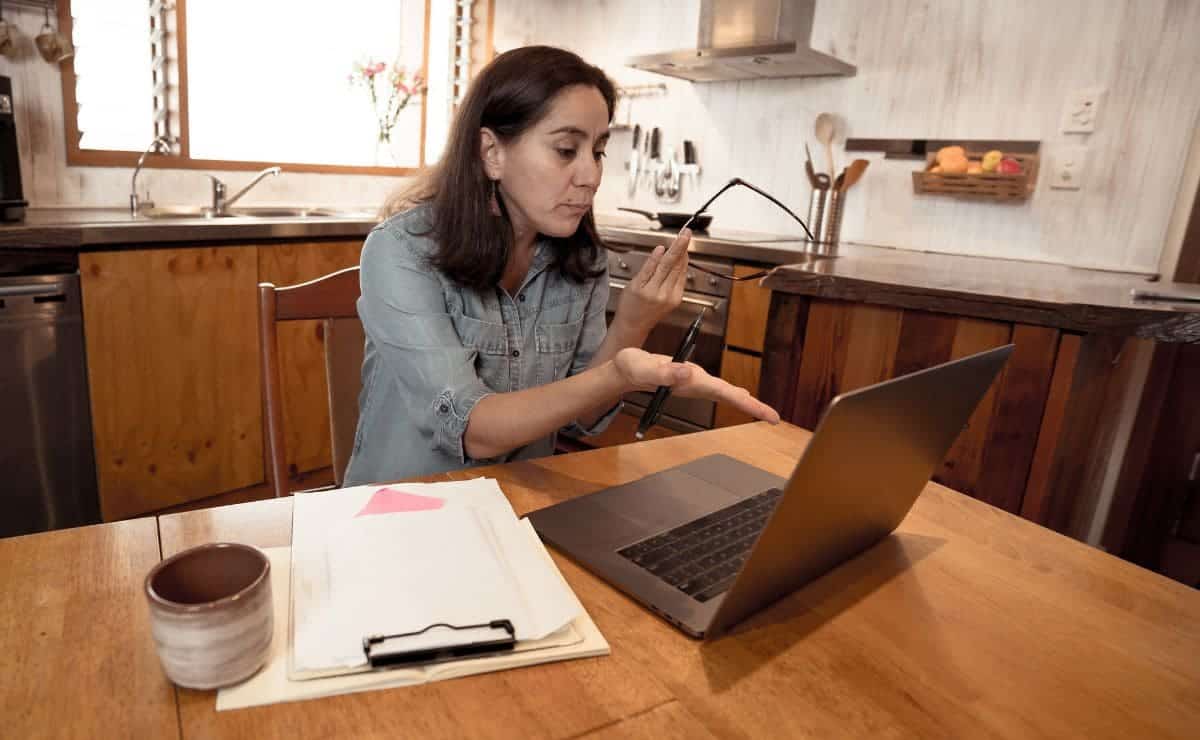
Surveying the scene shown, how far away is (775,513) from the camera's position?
20.6 inches

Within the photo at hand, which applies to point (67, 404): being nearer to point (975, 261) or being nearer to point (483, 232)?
point (483, 232)

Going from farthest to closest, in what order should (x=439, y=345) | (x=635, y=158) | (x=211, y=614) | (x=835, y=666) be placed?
(x=635, y=158) < (x=439, y=345) < (x=835, y=666) < (x=211, y=614)

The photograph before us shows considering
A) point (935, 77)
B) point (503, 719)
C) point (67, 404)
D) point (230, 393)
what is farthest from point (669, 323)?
point (503, 719)

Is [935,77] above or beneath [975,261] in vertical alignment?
above

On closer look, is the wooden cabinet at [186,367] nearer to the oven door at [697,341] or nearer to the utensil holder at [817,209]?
the oven door at [697,341]

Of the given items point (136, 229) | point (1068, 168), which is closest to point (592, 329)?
point (136, 229)

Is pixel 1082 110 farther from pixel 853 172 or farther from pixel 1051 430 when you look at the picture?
pixel 1051 430

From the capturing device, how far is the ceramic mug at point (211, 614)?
476 millimetres

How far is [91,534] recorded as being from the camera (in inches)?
27.5

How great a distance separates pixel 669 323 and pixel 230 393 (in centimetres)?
148

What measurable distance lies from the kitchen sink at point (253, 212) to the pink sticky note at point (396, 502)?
214 centimetres

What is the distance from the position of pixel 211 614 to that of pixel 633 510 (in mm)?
442

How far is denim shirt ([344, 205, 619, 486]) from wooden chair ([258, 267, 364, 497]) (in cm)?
6

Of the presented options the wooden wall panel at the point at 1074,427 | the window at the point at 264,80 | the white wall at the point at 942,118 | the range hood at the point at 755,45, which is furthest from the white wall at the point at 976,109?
the window at the point at 264,80
